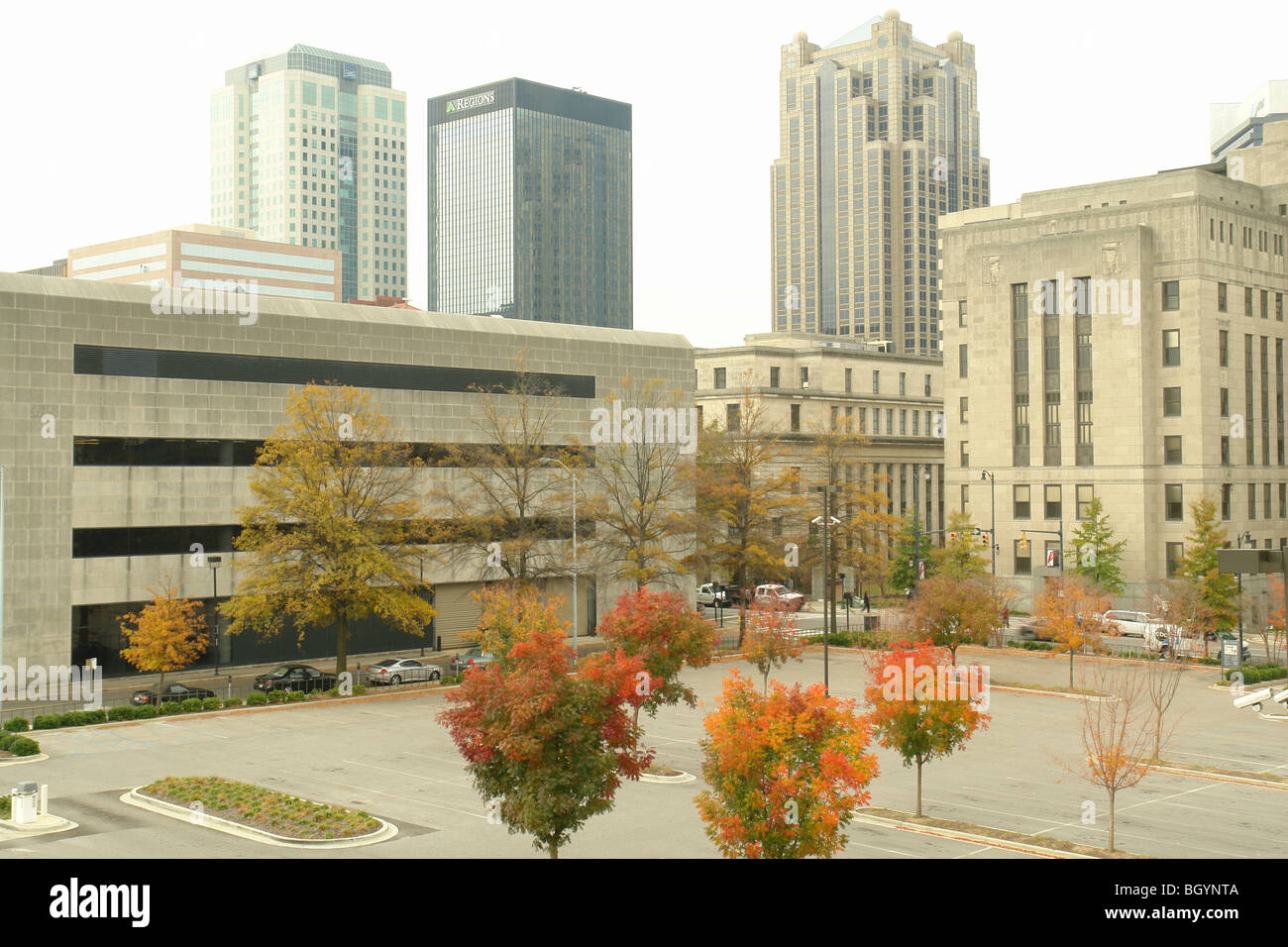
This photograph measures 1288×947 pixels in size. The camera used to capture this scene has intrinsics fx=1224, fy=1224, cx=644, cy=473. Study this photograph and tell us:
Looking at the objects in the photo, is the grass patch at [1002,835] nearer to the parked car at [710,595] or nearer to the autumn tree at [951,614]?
the autumn tree at [951,614]

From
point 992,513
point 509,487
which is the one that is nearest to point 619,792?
point 509,487

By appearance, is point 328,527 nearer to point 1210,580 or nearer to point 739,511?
point 739,511

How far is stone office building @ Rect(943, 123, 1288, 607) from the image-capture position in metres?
70.1

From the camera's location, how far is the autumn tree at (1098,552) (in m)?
66.9

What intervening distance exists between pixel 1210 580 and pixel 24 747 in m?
45.1

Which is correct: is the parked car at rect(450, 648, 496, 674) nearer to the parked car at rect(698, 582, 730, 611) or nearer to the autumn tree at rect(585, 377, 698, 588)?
the autumn tree at rect(585, 377, 698, 588)

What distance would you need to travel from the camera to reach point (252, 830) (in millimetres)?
22812

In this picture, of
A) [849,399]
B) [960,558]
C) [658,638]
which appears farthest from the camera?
[849,399]

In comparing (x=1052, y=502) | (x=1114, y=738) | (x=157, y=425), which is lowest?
(x=1114, y=738)

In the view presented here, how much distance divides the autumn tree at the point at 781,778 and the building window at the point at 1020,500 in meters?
59.8

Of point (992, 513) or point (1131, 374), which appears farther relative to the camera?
point (992, 513)

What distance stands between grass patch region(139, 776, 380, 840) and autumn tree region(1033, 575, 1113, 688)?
28543 millimetres

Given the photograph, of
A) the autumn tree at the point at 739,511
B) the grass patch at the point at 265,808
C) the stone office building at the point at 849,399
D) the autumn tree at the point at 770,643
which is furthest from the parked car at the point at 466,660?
the stone office building at the point at 849,399

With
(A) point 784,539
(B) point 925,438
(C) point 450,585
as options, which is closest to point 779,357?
(B) point 925,438
